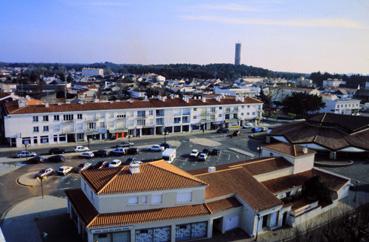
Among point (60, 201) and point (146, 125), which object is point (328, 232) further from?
point (146, 125)

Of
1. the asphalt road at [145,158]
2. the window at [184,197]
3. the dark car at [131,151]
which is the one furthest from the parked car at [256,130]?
the window at [184,197]

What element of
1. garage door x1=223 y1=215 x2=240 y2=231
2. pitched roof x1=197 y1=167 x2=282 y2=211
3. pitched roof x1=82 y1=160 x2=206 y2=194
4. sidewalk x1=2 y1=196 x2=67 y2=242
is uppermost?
pitched roof x1=82 y1=160 x2=206 y2=194

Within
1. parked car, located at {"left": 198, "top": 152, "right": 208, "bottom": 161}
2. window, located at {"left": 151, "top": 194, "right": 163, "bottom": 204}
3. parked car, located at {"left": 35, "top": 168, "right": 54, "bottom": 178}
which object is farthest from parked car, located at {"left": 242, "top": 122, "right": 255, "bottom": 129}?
window, located at {"left": 151, "top": 194, "right": 163, "bottom": 204}

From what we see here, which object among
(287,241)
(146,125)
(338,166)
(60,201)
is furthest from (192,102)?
(287,241)

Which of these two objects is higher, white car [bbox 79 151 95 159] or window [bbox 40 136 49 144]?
window [bbox 40 136 49 144]

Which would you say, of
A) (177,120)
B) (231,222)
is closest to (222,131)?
(177,120)

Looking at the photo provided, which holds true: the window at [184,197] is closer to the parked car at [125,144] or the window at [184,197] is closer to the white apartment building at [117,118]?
the parked car at [125,144]

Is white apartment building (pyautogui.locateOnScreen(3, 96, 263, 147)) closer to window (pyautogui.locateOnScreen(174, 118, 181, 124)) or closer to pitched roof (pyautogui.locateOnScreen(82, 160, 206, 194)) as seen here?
window (pyautogui.locateOnScreen(174, 118, 181, 124))
